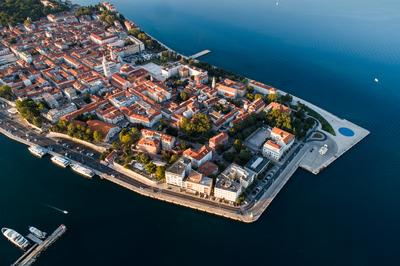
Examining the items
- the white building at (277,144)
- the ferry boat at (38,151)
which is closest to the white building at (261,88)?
the white building at (277,144)

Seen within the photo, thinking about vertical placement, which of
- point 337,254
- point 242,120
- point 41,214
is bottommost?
point 41,214

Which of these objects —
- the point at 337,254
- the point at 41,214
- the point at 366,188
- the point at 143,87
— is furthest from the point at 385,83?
the point at 41,214

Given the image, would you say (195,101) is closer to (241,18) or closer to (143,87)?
(143,87)

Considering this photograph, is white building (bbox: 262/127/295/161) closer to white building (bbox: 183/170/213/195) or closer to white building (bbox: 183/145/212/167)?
white building (bbox: 183/145/212/167)

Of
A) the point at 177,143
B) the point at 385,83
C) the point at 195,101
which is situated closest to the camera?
the point at 177,143

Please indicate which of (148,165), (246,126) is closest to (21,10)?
(148,165)

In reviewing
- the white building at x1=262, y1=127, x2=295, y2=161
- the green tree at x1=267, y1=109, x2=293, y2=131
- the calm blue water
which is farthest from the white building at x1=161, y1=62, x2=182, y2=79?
the white building at x1=262, y1=127, x2=295, y2=161

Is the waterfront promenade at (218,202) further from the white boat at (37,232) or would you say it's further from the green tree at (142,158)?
the white boat at (37,232)
